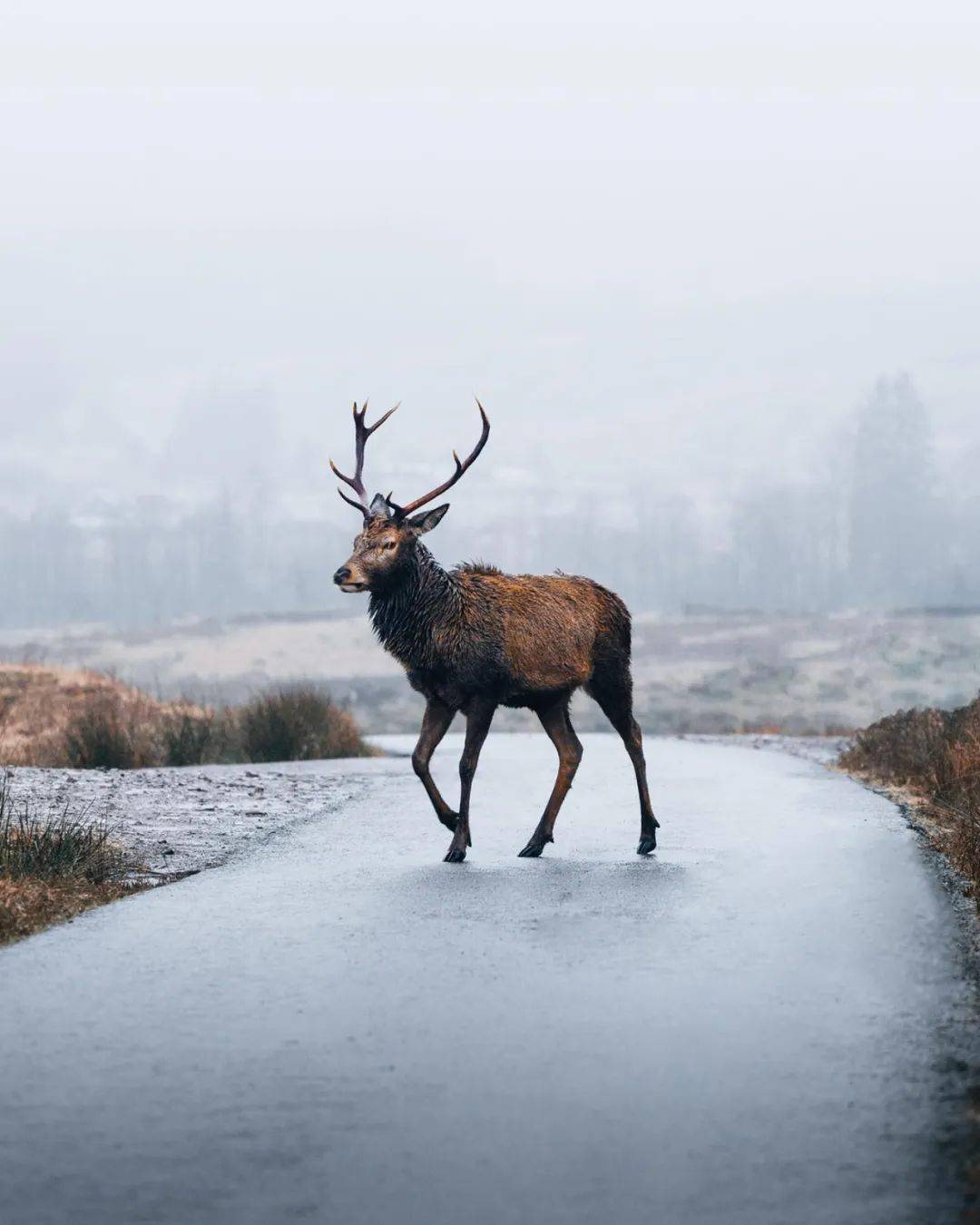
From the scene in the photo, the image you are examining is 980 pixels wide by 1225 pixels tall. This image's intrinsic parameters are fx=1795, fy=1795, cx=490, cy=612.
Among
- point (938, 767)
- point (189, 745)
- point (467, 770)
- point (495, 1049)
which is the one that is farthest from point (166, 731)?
point (495, 1049)

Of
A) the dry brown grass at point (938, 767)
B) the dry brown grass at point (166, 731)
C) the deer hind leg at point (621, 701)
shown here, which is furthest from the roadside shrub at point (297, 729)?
the deer hind leg at point (621, 701)

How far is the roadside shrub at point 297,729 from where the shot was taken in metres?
25.6

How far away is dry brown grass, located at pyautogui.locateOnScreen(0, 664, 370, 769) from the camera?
23578mm

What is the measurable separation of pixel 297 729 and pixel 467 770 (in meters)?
14.7

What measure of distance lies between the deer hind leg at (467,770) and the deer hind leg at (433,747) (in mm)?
100

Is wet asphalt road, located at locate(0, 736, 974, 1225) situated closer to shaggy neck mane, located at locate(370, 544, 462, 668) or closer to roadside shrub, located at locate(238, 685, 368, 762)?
shaggy neck mane, located at locate(370, 544, 462, 668)

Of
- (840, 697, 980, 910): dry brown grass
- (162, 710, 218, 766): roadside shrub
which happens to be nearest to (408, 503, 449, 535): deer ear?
(840, 697, 980, 910): dry brown grass

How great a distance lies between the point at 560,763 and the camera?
1275 centimetres

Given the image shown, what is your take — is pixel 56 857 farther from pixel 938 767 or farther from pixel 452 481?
pixel 938 767

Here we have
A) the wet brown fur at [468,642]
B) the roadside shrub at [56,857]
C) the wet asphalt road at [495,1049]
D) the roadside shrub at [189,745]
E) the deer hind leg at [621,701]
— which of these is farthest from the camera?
the roadside shrub at [189,745]

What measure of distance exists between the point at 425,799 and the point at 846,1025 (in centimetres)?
1025

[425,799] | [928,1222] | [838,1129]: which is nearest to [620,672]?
[425,799]

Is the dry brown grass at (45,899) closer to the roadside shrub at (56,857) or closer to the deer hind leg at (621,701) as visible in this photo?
the roadside shrub at (56,857)

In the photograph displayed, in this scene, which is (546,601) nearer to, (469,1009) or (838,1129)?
(469,1009)
